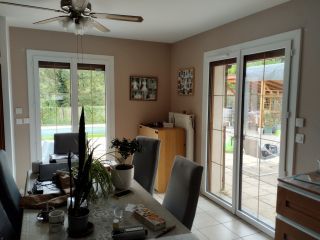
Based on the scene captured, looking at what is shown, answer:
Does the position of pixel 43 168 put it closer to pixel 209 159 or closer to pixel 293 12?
pixel 209 159

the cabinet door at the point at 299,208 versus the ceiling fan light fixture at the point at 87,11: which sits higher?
the ceiling fan light fixture at the point at 87,11

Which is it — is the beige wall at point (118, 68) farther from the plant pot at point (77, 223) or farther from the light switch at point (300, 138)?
the plant pot at point (77, 223)

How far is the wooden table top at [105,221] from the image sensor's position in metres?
1.39

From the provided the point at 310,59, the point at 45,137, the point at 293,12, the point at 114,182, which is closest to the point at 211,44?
the point at 293,12

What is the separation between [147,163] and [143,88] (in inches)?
86.7

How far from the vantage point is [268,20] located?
2756 millimetres

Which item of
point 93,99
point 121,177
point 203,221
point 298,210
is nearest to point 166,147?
point 203,221

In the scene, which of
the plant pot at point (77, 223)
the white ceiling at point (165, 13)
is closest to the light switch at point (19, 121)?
the white ceiling at point (165, 13)

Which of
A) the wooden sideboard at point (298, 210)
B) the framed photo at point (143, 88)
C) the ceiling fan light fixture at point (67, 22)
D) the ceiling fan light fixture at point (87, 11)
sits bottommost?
the wooden sideboard at point (298, 210)

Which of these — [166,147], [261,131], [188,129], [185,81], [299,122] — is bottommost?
[166,147]

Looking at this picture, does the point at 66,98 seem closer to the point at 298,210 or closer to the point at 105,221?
the point at 105,221

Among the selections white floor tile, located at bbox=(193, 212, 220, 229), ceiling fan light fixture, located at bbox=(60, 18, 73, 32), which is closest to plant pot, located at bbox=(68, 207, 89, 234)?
ceiling fan light fixture, located at bbox=(60, 18, 73, 32)

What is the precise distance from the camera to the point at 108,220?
155 centimetres

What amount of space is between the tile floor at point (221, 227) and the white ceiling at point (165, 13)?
243 cm
